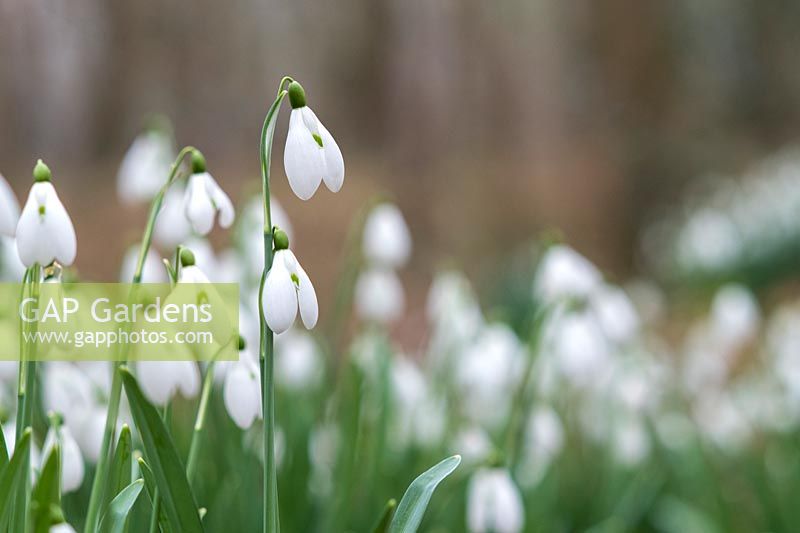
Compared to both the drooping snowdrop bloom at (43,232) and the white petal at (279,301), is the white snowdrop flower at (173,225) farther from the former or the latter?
the white petal at (279,301)

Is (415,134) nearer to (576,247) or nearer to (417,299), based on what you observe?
(417,299)

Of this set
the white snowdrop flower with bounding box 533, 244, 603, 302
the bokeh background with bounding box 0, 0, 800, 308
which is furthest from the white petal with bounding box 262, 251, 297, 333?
the bokeh background with bounding box 0, 0, 800, 308

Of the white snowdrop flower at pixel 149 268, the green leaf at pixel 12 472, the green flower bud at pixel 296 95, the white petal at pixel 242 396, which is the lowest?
the green leaf at pixel 12 472

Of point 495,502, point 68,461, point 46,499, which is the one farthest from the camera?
point 495,502

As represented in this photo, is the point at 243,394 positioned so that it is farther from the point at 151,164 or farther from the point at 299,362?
the point at 299,362

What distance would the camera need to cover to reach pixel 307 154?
37.7 inches

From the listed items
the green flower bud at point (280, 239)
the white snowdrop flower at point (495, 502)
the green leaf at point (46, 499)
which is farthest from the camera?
the white snowdrop flower at point (495, 502)

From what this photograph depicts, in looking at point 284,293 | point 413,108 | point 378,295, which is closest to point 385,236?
point 378,295

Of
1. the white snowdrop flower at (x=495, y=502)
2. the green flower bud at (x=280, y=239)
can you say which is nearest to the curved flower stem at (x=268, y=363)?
the green flower bud at (x=280, y=239)

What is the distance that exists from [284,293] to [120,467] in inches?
13.3

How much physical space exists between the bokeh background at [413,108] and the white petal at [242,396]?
200 inches

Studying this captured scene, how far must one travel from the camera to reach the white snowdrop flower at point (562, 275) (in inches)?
74.6

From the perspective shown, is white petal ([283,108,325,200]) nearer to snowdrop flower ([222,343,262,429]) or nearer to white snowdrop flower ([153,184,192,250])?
snowdrop flower ([222,343,262,429])

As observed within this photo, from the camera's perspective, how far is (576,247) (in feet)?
29.3
